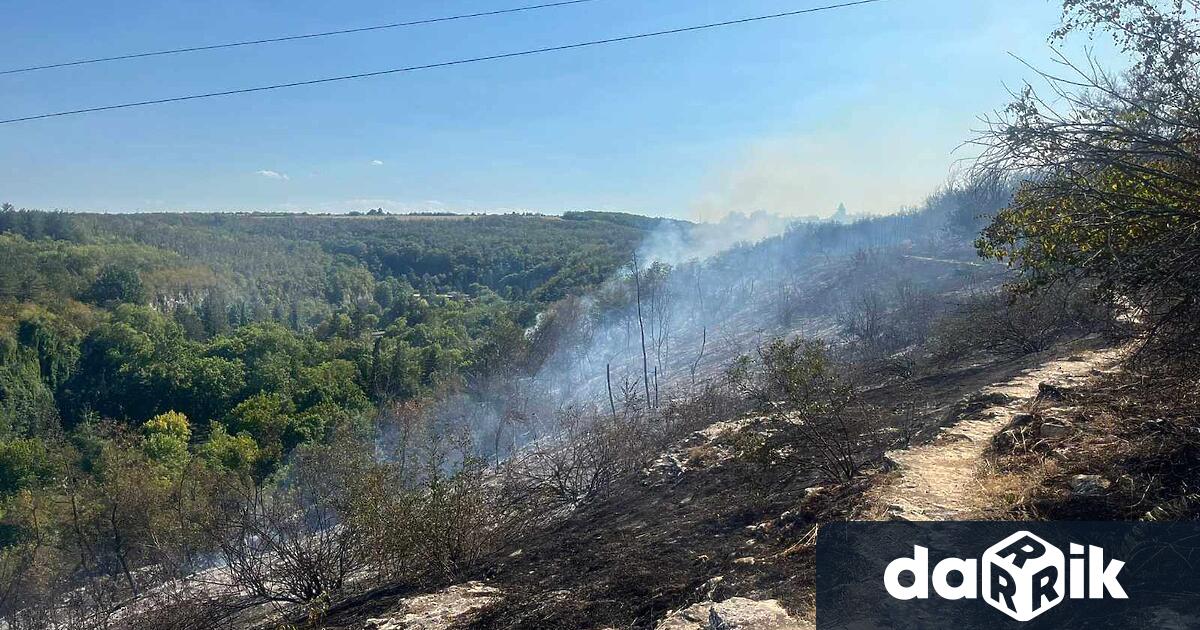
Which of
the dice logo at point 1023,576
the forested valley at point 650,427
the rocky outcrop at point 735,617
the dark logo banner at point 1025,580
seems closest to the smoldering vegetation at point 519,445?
the forested valley at point 650,427

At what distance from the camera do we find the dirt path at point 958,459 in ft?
18.0

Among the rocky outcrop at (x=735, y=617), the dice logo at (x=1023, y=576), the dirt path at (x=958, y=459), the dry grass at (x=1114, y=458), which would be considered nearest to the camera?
the dice logo at (x=1023, y=576)

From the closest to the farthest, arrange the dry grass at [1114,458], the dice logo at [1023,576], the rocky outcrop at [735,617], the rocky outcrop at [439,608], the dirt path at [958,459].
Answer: the dice logo at [1023,576]
the rocky outcrop at [735,617]
the dry grass at [1114,458]
the dirt path at [958,459]
the rocky outcrop at [439,608]

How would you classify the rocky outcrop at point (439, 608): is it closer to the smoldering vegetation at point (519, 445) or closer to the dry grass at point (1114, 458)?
the smoldering vegetation at point (519, 445)

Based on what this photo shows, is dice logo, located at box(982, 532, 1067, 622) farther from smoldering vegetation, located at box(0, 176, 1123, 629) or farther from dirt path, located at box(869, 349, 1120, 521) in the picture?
smoldering vegetation, located at box(0, 176, 1123, 629)

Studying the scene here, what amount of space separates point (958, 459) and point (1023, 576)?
2.67 m

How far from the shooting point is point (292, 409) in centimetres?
2992

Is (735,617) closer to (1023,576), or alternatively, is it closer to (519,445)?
(1023,576)

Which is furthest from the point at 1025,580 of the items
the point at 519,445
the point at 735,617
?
the point at 519,445

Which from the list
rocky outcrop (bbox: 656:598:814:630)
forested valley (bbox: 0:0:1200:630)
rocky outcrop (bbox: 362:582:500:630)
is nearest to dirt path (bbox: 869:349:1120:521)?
forested valley (bbox: 0:0:1200:630)

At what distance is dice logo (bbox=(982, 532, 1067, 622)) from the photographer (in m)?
4.09

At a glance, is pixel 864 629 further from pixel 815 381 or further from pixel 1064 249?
pixel 815 381

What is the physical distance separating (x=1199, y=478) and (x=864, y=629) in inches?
101

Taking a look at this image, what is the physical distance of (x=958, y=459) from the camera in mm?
6785
